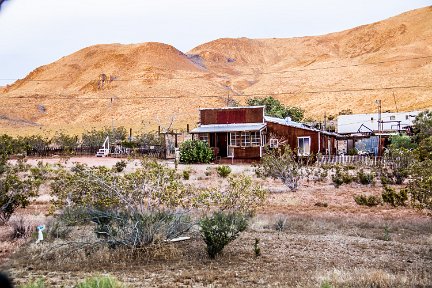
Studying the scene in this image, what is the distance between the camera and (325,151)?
137ft

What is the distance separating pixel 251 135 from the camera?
128 ft

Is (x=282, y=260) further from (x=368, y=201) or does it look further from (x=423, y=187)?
(x=368, y=201)

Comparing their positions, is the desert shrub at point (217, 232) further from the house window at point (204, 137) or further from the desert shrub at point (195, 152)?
the house window at point (204, 137)

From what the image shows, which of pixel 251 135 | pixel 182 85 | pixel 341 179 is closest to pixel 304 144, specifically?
pixel 251 135

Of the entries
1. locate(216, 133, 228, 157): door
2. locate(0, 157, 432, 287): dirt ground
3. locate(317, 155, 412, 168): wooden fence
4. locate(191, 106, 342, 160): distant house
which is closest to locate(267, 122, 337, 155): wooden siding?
locate(191, 106, 342, 160): distant house

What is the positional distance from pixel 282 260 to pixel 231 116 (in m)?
31.4

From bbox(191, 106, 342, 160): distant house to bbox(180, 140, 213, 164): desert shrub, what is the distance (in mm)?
1191

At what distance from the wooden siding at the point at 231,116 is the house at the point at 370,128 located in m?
10.4

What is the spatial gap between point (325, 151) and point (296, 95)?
5647cm

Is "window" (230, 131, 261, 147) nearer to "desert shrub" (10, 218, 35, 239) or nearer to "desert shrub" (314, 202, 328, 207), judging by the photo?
"desert shrub" (314, 202, 328, 207)

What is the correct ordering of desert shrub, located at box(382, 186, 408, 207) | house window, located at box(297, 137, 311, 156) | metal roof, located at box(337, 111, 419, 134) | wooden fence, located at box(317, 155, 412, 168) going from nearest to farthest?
desert shrub, located at box(382, 186, 408, 207) < wooden fence, located at box(317, 155, 412, 168) < house window, located at box(297, 137, 311, 156) < metal roof, located at box(337, 111, 419, 134)

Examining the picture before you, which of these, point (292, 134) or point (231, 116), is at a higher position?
point (231, 116)

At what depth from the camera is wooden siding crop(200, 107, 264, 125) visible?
40.0 metres

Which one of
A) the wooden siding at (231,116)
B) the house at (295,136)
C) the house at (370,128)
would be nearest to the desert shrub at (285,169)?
the house at (295,136)
